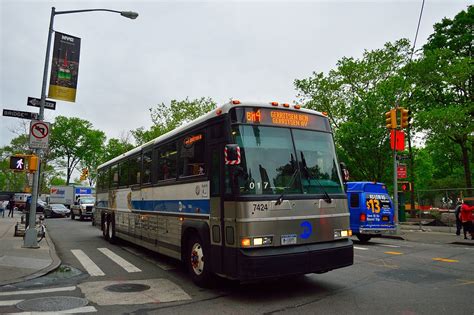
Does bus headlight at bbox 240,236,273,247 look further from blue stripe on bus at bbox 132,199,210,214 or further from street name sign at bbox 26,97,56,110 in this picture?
street name sign at bbox 26,97,56,110

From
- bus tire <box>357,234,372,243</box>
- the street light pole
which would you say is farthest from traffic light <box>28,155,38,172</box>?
bus tire <box>357,234,372,243</box>

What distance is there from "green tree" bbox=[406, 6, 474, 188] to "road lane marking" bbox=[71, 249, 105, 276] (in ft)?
69.8

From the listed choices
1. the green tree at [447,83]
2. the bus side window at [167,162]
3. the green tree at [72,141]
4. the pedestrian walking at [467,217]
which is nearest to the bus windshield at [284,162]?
the bus side window at [167,162]

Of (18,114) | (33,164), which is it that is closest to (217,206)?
(33,164)

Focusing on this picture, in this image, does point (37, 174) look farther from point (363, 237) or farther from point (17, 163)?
point (363, 237)

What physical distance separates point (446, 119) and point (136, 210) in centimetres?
2035

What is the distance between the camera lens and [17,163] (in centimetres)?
1287

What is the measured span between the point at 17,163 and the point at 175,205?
7012mm

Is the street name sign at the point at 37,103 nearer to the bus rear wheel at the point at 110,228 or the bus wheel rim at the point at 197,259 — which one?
the bus rear wheel at the point at 110,228

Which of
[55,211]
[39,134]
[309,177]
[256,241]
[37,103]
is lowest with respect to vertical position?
[55,211]

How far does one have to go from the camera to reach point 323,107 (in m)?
35.8

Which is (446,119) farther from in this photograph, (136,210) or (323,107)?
(136,210)

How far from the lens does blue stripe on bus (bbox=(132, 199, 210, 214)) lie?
7550 millimetres

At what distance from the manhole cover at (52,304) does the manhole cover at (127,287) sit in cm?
81
